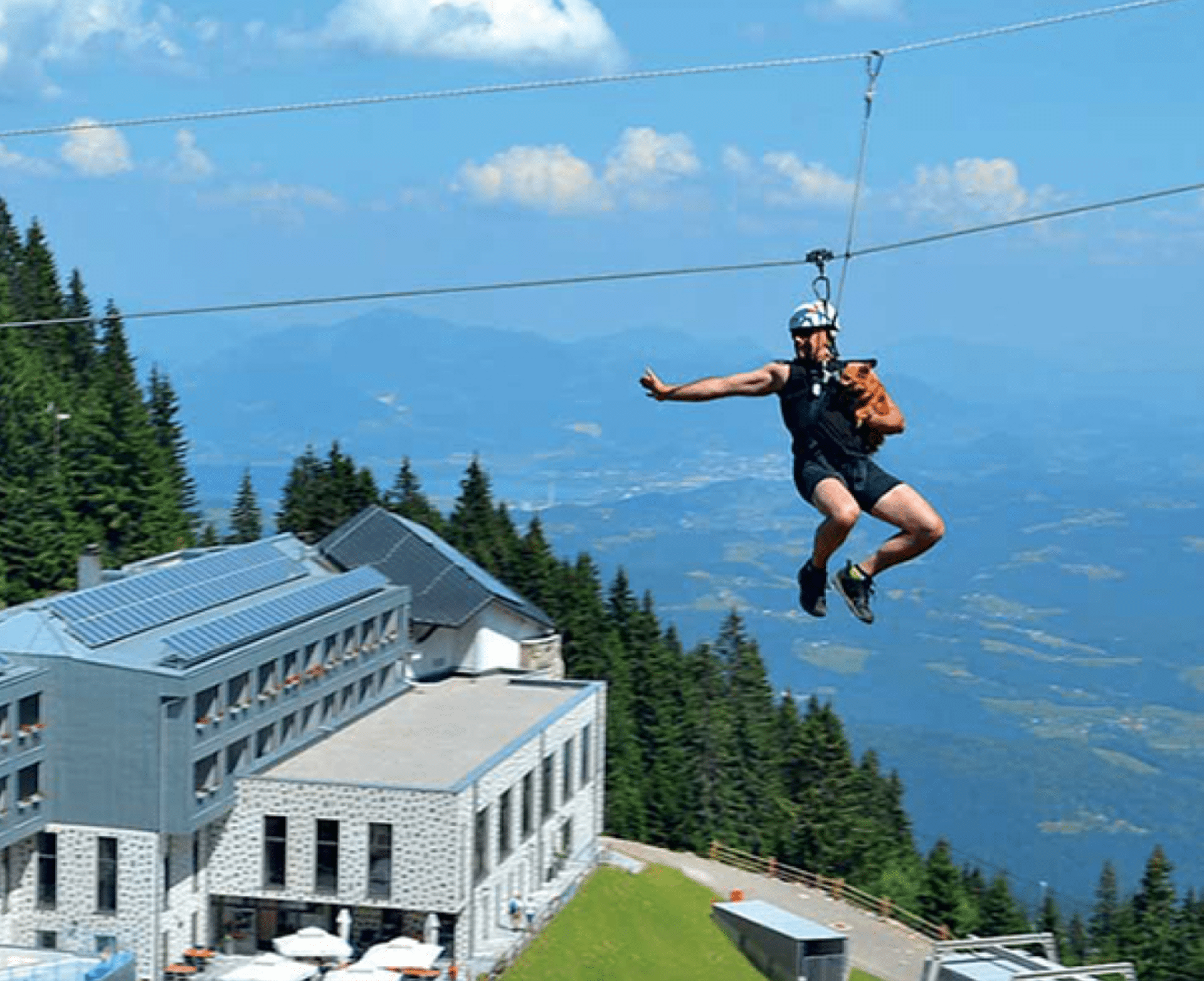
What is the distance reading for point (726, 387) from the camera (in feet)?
42.0

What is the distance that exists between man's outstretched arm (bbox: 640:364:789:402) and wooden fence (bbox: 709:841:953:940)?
169 feet

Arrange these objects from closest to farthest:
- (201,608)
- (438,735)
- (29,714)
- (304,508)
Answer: (29,714) → (201,608) → (438,735) → (304,508)

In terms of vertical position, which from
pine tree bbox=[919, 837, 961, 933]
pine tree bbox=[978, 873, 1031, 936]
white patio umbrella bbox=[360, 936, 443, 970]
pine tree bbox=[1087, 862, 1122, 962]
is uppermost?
white patio umbrella bbox=[360, 936, 443, 970]

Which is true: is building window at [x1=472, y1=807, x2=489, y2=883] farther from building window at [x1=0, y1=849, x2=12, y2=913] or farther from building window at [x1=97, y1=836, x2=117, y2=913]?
building window at [x1=0, y1=849, x2=12, y2=913]

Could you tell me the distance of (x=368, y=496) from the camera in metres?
95.9

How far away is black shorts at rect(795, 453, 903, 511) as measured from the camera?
496 inches

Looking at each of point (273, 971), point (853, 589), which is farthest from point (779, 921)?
point (853, 589)

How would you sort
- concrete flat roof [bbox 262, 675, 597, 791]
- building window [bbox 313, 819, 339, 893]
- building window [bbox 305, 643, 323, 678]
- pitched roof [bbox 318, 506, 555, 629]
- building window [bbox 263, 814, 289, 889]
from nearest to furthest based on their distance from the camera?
1. building window [bbox 313, 819, 339, 893]
2. building window [bbox 263, 814, 289, 889]
3. concrete flat roof [bbox 262, 675, 597, 791]
4. building window [bbox 305, 643, 323, 678]
5. pitched roof [bbox 318, 506, 555, 629]

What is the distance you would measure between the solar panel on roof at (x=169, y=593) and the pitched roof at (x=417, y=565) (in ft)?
18.9

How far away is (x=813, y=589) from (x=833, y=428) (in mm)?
1298

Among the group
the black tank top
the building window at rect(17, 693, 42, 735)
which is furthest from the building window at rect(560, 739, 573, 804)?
the black tank top

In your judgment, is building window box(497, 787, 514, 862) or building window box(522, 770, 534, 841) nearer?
building window box(497, 787, 514, 862)

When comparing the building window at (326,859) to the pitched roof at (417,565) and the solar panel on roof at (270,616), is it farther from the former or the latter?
the pitched roof at (417,565)

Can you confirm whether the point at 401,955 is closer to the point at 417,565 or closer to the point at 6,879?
the point at 6,879
